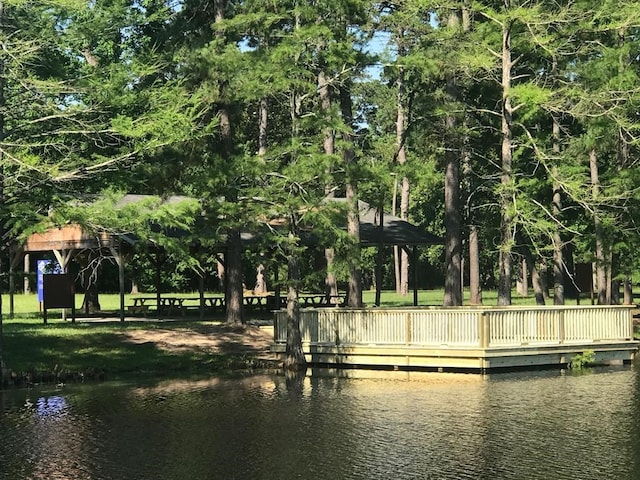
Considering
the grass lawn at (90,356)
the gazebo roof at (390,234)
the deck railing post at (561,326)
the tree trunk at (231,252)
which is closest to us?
the grass lawn at (90,356)

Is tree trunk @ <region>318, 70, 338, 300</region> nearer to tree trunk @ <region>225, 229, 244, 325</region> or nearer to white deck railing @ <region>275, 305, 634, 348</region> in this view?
white deck railing @ <region>275, 305, 634, 348</region>

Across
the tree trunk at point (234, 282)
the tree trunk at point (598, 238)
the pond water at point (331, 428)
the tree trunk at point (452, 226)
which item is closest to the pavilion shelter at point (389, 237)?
the tree trunk at point (452, 226)

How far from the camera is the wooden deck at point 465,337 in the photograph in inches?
942

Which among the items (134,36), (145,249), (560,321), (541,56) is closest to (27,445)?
(560,321)

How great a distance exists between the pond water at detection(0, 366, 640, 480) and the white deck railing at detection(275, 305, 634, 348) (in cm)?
117

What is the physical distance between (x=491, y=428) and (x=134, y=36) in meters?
27.7

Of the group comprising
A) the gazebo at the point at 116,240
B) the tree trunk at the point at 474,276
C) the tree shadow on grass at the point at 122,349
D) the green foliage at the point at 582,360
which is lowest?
the green foliage at the point at 582,360

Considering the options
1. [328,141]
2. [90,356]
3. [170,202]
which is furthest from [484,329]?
[170,202]

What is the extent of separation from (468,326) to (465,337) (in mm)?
323

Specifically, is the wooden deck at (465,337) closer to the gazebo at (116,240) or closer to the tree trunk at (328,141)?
the tree trunk at (328,141)

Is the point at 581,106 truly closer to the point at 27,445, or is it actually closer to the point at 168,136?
the point at 168,136

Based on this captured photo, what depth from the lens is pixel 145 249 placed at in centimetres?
3272

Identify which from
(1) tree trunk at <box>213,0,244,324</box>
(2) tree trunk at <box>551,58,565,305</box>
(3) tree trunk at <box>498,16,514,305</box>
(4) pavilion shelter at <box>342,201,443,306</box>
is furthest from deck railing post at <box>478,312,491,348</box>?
(4) pavilion shelter at <box>342,201,443,306</box>

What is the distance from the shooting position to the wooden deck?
23.9 m
